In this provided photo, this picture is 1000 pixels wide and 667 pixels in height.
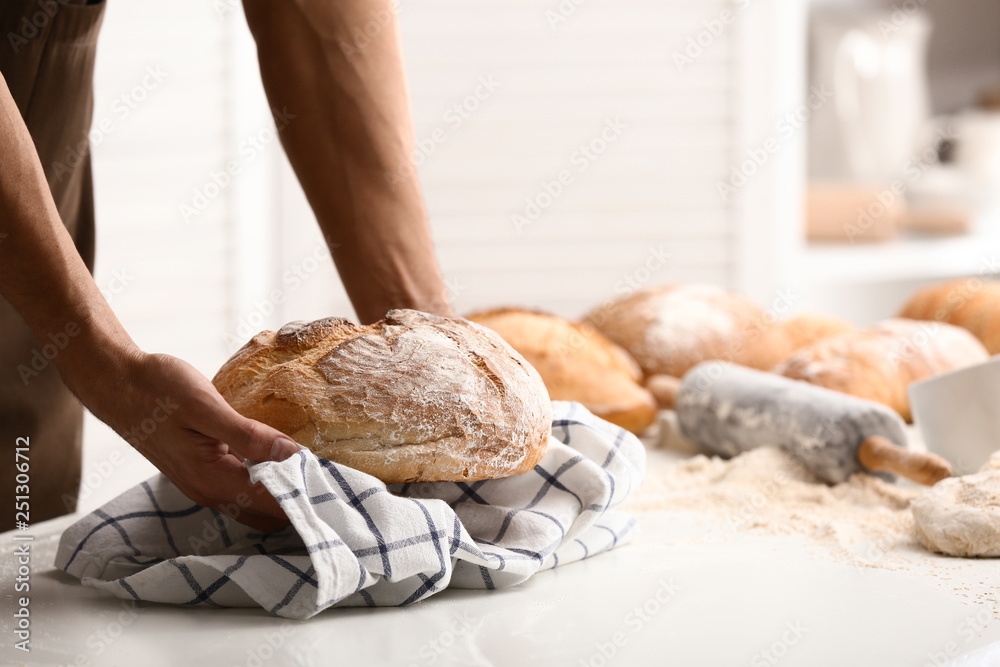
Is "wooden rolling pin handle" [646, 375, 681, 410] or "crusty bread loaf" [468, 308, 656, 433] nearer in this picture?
"crusty bread loaf" [468, 308, 656, 433]

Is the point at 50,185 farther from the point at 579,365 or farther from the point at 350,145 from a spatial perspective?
the point at 579,365

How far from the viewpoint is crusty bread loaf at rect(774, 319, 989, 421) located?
1.34 metres

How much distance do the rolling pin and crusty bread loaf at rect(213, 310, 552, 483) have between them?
0.46m

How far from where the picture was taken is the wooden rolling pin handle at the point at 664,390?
1.49 m

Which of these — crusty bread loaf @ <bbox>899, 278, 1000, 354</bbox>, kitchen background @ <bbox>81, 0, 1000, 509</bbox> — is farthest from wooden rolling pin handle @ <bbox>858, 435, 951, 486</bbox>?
kitchen background @ <bbox>81, 0, 1000, 509</bbox>

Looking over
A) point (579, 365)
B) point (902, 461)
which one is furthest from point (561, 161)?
point (902, 461)

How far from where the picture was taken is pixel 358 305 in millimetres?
1024

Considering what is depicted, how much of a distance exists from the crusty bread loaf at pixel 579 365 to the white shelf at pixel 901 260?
6.22 feet

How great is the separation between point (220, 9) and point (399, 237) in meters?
1.78

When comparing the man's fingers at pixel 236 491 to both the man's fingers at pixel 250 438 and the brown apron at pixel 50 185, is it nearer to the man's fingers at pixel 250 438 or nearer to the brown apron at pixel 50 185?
the man's fingers at pixel 250 438

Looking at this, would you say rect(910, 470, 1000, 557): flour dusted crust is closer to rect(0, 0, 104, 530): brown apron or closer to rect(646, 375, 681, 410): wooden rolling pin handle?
rect(646, 375, 681, 410): wooden rolling pin handle

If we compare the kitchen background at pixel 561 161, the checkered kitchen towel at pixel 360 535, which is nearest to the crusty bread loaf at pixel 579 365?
the checkered kitchen towel at pixel 360 535

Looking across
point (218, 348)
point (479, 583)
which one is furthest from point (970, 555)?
point (218, 348)

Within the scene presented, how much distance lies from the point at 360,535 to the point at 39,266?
310mm
